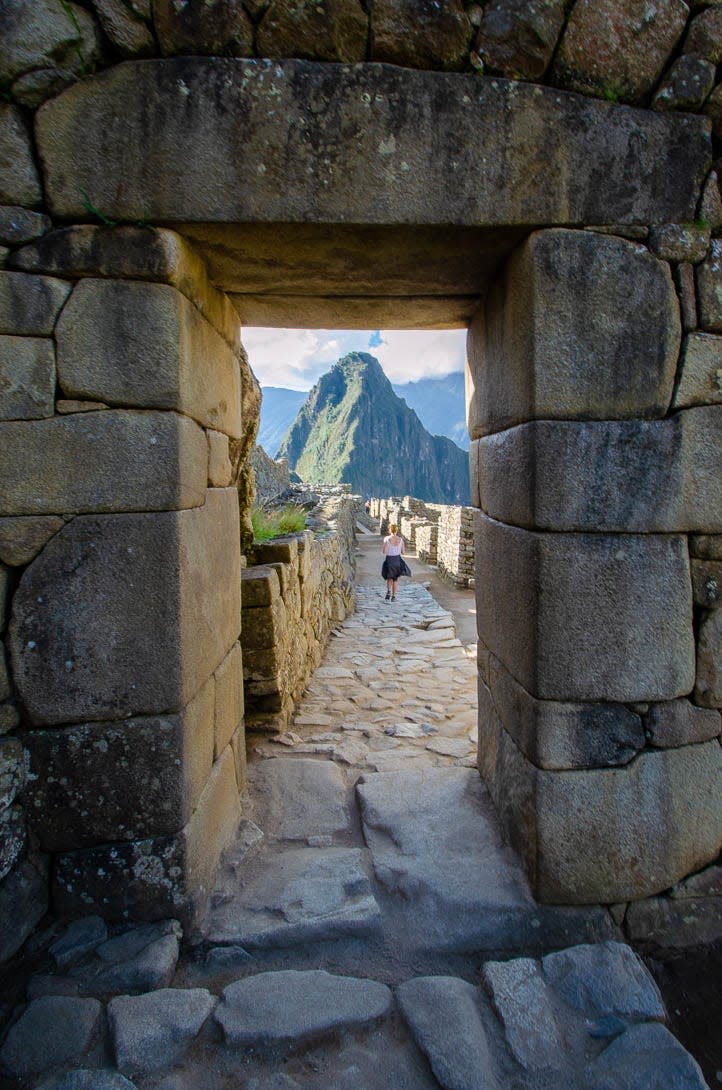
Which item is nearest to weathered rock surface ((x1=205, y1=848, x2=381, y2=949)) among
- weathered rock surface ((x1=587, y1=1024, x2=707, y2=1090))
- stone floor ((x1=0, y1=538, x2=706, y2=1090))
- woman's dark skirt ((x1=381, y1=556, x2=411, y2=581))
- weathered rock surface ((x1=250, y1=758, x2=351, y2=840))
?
stone floor ((x1=0, y1=538, x2=706, y2=1090))

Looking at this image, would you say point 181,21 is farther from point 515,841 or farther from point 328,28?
point 515,841

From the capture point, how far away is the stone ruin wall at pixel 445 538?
11406 millimetres

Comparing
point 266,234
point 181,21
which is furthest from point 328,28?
point 266,234

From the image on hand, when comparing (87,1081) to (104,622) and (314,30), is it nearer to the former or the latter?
(104,622)

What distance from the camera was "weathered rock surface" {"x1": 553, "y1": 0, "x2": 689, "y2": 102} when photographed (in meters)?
1.94

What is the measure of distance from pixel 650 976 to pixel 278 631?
2.70 m

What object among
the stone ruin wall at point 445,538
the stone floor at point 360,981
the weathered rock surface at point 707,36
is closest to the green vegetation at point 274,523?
the stone floor at point 360,981

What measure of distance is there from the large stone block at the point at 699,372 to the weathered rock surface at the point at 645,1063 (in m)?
2.02

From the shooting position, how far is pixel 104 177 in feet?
6.21

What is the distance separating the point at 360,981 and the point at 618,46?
330cm

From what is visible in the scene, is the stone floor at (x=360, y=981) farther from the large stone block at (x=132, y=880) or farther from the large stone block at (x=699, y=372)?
the large stone block at (x=699, y=372)

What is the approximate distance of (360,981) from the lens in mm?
1916

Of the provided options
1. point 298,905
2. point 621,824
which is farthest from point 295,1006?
point 621,824

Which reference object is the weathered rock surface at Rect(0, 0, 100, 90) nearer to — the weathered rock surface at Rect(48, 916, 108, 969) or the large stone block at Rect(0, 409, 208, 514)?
the large stone block at Rect(0, 409, 208, 514)
